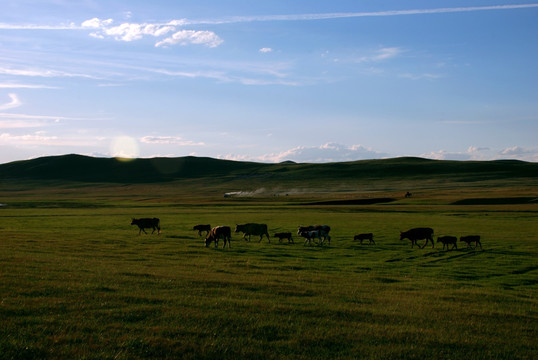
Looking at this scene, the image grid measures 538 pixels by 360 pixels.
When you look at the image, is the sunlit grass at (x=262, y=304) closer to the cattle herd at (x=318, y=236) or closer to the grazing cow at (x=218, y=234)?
the grazing cow at (x=218, y=234)

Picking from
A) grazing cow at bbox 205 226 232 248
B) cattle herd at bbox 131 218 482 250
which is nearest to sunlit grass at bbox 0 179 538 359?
grazing cow at bbox 205 226 232 248

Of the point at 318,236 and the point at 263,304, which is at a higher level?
the point at 263,304

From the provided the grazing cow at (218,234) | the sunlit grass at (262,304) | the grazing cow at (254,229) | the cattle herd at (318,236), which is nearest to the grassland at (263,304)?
the sunlit grass at (262,304)

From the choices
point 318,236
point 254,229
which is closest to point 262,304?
point 318,236

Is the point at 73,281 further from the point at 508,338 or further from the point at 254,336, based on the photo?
the point at 508,338

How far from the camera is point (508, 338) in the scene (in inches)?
449

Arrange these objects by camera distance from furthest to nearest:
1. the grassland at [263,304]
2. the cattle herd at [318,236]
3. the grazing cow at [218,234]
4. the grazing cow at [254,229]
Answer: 1. the grazing cow at [254,229]
2. the cattle herd at [318,236]
3. the grazing cow at [218,234]
4. the grassland at [263,304]

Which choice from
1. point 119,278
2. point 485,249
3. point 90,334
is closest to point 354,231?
point 485,249

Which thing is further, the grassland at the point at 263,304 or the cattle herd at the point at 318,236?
the cattle herd at the point at 318,236

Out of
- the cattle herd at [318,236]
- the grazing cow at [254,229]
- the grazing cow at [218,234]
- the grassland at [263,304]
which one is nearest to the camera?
the grassland at [263,304]

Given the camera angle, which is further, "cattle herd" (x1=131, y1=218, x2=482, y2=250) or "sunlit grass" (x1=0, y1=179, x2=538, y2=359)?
"cattle herd" (x1=131, y1=218, x2=482, y2=250)

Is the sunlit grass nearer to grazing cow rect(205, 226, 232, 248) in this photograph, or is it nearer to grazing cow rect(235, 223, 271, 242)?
grazing cow rect(205, 226, 232, 248)

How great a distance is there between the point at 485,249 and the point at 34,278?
2688 centimetres

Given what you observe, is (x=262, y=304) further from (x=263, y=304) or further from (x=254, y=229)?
(x=254, y=229)
